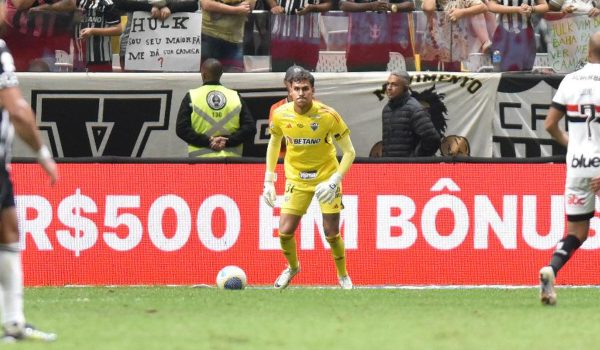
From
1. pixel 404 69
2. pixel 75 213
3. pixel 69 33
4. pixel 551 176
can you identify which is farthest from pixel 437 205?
pixel 69 33

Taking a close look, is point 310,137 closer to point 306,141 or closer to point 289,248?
point 306,141

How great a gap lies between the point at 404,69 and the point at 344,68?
811 millimetres

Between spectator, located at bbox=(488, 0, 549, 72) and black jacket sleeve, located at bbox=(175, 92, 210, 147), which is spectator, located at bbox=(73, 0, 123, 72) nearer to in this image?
black jacket sleeve, located at bbox=(175, 92, 210, 147)

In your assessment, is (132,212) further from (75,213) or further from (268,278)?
(268,278)

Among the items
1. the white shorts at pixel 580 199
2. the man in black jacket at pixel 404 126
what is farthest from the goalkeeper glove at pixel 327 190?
the white shorts at pixel 580 199

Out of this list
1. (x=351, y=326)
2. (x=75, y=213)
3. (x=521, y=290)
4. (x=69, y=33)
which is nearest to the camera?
(x=351, y=326)

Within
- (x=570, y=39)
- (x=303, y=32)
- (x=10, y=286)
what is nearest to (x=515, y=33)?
(x=570, y=39)

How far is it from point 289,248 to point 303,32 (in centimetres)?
422

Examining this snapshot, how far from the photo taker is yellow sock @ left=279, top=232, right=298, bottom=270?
1500 cm

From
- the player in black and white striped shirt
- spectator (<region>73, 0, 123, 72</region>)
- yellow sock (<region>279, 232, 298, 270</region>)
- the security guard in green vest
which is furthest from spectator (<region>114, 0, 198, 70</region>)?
the player in black and white striped shirt

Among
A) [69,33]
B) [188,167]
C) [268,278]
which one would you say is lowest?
[268,278]

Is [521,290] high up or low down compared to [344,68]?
down

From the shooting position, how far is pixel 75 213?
16.2 meters

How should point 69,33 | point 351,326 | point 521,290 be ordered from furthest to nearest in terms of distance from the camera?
point 69,33
point 521,290
point 351,326
